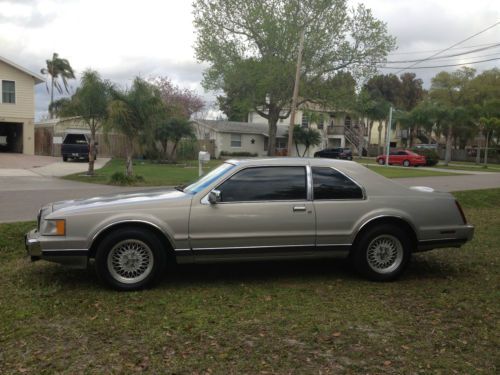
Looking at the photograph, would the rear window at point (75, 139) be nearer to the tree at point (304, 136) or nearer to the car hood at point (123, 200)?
the tree at point (304, 136)

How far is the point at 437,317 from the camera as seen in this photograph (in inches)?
179

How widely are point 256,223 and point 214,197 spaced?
1.79 ft

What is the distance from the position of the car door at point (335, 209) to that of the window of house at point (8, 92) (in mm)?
31994

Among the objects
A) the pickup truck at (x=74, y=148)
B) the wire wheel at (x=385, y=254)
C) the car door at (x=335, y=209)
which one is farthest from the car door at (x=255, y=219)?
the pickup truck at (x=74, y=148)

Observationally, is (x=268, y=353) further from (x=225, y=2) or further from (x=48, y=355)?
(x=225, y=2)

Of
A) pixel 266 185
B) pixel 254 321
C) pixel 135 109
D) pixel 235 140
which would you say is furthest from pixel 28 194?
pixel 235 140

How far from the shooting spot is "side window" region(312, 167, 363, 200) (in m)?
5.49

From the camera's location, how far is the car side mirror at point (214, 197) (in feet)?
16.9

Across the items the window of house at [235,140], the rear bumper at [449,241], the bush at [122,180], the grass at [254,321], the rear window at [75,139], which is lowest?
the grass at [254,321]

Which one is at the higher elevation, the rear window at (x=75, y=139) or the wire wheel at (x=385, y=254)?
the rear window at (x=75, y=139)

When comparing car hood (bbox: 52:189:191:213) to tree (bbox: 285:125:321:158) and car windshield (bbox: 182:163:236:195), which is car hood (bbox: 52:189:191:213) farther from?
tree (bbox: 285:125:321:158)

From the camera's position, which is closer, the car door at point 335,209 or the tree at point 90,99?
the car door at point 335,209

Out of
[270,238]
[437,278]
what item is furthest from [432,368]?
[437,278]

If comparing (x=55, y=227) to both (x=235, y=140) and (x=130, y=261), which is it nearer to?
(x=130, y=261)
